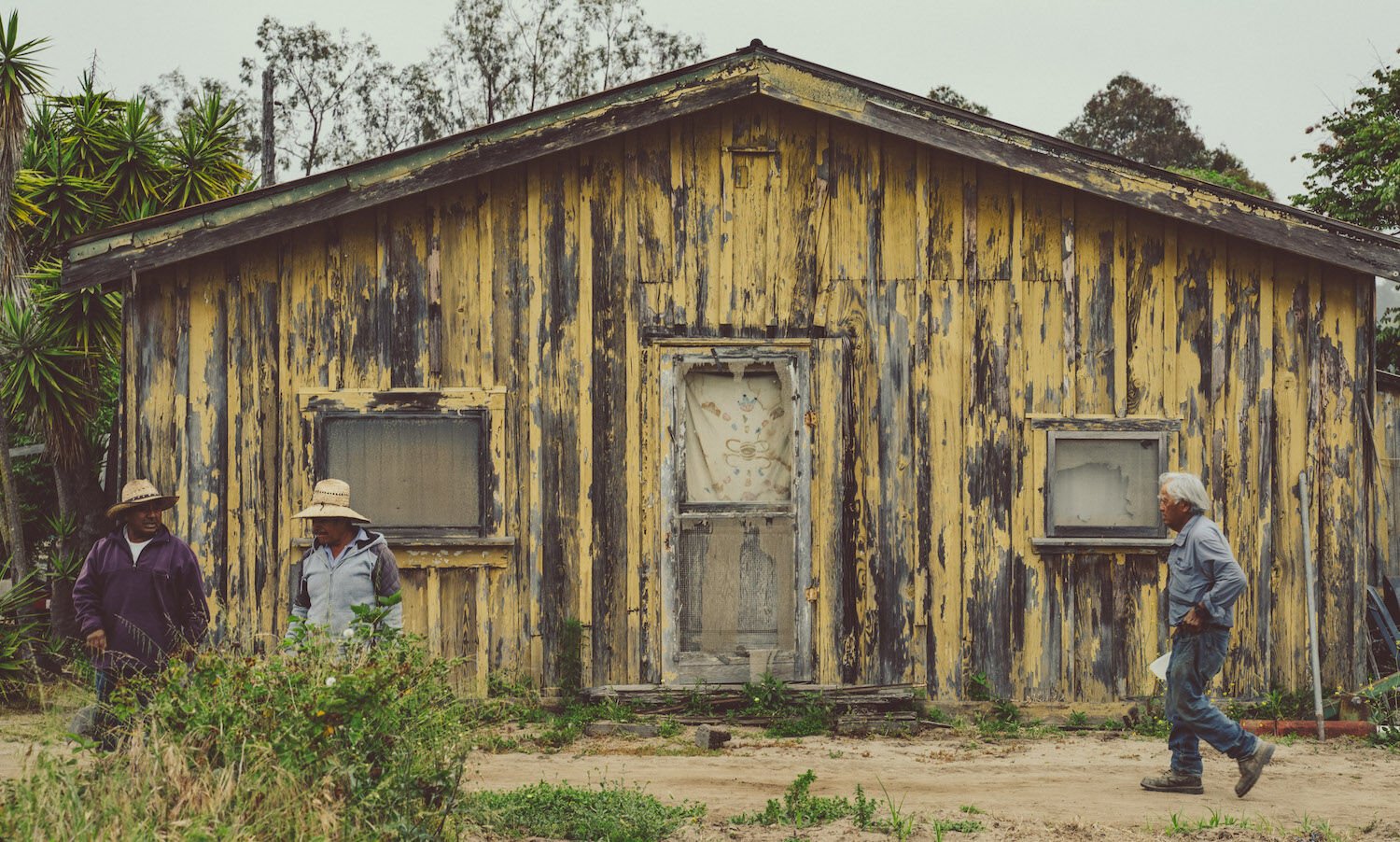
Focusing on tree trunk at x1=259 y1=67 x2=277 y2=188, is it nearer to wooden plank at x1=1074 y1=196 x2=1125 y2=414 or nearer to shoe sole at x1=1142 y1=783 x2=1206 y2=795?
wooden plank at x1=1074 y1=196 x2=1125 y2=414

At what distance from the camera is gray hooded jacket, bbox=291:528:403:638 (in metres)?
6.81

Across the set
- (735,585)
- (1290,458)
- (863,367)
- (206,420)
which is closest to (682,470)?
(735,585)

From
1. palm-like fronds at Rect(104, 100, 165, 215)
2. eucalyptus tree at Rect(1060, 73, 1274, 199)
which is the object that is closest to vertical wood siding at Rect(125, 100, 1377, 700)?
palm-like fronds at Rect(104, 100, 165, 215)

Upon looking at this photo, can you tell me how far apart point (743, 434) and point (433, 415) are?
2.24 meters

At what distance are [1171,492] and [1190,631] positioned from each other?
75 cm

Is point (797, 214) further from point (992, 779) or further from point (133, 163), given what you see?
point (133, 163)

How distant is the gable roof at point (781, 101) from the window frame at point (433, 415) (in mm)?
1278

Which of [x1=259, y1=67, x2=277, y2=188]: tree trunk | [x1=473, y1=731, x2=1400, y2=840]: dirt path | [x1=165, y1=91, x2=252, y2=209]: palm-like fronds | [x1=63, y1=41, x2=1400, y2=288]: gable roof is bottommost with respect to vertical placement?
[x1=473, y1=731, x2=1400, y2=840]: dirt path

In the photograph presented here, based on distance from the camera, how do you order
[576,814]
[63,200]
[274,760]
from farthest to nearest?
[63,200] → [576,814] → [274,760]

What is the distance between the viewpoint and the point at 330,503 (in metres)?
7.00

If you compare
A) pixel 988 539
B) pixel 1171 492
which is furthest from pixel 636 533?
pixel 1171 492

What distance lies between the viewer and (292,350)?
913cm

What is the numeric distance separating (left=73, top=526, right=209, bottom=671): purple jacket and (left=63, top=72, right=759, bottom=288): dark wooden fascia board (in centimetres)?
241

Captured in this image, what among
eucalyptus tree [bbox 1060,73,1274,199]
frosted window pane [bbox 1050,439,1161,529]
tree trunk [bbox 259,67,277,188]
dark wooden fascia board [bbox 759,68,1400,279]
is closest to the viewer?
dark wooden fascia board [bbox 759,68,1400,279]
